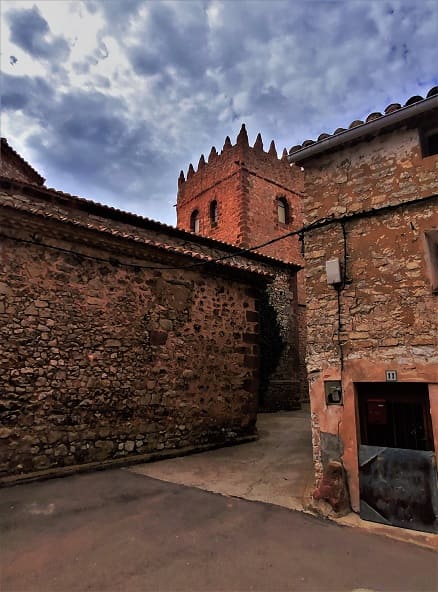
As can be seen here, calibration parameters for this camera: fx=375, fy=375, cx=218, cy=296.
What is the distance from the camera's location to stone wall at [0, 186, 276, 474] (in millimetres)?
6035

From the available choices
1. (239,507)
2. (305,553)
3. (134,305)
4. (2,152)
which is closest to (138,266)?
(134,305)

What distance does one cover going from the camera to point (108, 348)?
6.90 metres

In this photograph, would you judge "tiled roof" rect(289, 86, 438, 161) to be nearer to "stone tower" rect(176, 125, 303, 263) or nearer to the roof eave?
the roof eave

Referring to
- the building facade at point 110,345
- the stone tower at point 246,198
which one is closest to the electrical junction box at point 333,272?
the building facade at point 110,345

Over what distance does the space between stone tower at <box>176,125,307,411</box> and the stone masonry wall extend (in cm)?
598

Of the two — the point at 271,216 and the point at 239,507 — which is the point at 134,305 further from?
the point at 271,216

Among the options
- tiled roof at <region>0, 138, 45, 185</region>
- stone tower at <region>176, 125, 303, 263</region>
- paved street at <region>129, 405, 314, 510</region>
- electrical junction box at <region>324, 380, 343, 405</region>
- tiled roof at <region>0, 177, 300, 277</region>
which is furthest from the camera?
stone tower at <region>176, 125, 303, 263</region>

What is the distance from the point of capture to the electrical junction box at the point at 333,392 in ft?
16.1

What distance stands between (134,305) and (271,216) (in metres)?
13.8

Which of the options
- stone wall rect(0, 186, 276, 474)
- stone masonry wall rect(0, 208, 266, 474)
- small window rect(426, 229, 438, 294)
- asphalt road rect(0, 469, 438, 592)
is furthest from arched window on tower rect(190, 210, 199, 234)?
asphalt road rect(0, 469, 438, 592)

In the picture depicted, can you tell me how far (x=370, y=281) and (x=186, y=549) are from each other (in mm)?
3781

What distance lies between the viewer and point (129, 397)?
23.1 feet

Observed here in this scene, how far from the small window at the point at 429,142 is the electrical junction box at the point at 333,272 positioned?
1.78m

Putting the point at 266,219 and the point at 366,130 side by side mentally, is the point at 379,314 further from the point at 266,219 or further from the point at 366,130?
the point at 266,219
